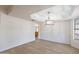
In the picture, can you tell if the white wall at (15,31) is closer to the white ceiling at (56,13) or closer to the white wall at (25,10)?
the white wall at (25,10)

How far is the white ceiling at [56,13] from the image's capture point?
6.89ft

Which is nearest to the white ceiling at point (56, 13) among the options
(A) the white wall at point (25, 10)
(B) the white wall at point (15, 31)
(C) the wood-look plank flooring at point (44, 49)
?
(A) the white wall at point (25, 10)

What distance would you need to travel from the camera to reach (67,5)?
2.03 m

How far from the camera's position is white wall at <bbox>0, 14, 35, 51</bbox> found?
234 cm

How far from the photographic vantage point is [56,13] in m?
2.23

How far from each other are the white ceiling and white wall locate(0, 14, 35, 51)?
0.28 meters

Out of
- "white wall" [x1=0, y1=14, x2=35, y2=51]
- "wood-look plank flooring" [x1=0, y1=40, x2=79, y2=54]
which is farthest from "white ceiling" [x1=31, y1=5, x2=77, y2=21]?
"wood-look plank flooring" [x1=0, y1=40, x2=79, y2=54]

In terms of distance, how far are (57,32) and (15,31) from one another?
108 cm

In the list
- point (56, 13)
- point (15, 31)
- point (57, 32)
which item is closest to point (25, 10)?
point (15, 31)

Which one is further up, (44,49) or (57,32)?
(57,32)

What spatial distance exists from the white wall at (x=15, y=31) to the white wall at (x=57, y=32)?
320mm

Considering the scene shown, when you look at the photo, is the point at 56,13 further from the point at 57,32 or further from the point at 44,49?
the point at 44,49

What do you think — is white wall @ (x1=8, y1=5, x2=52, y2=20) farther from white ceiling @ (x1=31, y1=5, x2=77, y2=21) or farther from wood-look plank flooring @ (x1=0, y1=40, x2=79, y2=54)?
wood-look plank flooring @ (x1=0, y1=40, x2=79, y2=54)
